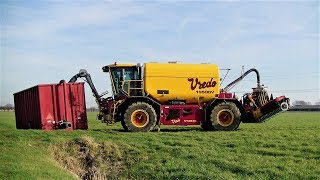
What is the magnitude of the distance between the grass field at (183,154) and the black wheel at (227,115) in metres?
1.52

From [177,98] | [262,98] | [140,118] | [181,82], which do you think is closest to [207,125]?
[177,98]

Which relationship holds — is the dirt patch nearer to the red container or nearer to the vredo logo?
the red container

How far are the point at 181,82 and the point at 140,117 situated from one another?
2.65 m

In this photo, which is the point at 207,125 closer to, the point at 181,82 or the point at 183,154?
the point at 181,82

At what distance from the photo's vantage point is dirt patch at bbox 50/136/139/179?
1611cm

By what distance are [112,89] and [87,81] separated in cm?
147

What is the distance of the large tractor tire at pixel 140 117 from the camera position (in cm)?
2055

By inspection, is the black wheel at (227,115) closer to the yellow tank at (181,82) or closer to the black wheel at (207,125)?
the black wheel at (207,125)

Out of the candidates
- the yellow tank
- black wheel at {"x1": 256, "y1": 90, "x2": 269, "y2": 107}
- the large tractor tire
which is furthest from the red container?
black wheel at {"x1": 256, "y1": 90, "x2": 269, "y2": 107}

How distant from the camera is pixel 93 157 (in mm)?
17062

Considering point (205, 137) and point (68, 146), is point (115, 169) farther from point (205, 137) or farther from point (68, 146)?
point (205, 137)

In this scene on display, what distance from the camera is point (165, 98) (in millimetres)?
21531

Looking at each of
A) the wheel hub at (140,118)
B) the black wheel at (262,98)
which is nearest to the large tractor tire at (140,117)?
the wheel hub at (140,118)

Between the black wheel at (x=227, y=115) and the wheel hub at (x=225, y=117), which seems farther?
the wheel hub at (x=225, y=117)
